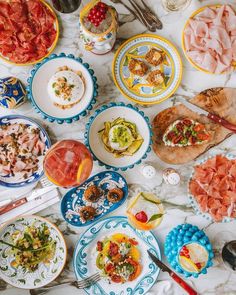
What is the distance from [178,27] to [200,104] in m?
0.30

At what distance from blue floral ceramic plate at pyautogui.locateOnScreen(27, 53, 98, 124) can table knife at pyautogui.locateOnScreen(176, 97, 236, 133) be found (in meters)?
0.34

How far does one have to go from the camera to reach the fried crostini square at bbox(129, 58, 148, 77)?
2203 mm

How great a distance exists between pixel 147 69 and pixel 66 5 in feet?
1.26

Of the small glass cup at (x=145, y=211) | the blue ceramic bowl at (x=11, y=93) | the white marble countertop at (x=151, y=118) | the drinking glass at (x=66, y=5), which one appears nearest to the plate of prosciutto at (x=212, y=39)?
the white marble countertop at (x=151, y=118)

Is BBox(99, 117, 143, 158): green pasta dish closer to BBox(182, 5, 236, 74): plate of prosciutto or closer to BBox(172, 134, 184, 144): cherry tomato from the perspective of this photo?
BBox(172, 134, 184, 144): cherry tomato

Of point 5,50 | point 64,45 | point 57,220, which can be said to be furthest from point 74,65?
point 57,220

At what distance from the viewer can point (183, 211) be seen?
7.41ft

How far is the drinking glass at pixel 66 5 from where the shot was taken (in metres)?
2.19

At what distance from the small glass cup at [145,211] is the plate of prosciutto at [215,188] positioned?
0.14 metres

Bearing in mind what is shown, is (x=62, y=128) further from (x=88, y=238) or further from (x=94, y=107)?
(x=88, y=238)

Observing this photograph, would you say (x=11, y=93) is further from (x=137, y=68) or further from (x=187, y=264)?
(x=187, y=264)

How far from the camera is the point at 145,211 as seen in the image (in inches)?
85.3

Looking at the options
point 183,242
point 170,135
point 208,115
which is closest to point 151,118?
point 170,135

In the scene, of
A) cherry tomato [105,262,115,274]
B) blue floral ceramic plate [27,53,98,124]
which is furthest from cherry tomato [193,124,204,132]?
cherry tomato [105,262,115,274]
